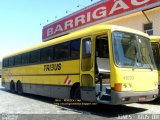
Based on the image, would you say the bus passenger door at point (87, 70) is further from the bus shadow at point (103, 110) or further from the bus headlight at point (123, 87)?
the bus headlight at point (123, 87)

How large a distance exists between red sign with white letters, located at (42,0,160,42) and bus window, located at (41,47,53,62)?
6.87m

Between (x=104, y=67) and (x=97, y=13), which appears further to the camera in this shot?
(x=97, y=13)

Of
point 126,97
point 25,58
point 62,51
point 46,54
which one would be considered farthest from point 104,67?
point 25,58

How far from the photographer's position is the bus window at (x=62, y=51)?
41.4ft

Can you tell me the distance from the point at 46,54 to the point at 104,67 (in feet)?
16.1

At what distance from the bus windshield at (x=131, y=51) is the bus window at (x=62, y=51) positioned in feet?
10.2

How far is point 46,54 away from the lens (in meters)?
14.8

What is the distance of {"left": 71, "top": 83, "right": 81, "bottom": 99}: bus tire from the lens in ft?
38.0

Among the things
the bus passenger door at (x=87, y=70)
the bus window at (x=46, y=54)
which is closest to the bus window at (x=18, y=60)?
the bus window at (x=46, y=54)

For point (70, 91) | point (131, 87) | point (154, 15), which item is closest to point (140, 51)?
point (131, 87)

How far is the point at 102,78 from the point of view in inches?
411

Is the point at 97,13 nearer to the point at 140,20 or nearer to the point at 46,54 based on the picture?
the point at 140,20

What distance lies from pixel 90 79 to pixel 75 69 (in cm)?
123

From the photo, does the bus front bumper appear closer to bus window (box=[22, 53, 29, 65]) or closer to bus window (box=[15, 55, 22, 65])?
bus window (box=[22, 53, 29, 65])
